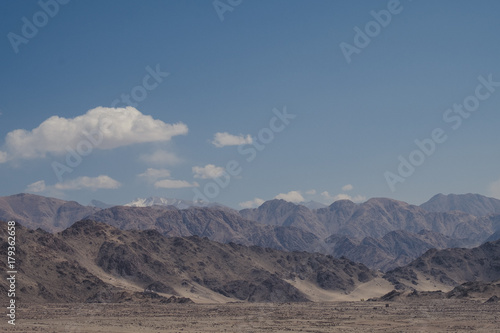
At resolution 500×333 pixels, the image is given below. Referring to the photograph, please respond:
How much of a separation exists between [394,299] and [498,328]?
6688 cm

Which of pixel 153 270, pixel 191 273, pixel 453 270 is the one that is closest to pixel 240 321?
pixel 153 270

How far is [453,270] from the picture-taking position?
628ft

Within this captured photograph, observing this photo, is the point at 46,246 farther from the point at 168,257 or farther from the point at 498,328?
the point at 498,328

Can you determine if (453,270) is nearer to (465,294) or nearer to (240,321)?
(465,294)

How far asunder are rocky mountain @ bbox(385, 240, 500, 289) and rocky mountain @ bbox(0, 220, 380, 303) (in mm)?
13628

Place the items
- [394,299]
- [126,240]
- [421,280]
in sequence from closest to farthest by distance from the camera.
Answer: [394,299] < [126,240] < [421,280]

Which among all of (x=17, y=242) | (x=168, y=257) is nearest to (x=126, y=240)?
(x=168, y=257)

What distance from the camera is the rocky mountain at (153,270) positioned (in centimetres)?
12412

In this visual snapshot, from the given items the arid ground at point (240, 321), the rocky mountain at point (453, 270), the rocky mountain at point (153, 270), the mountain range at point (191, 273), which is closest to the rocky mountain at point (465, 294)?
the mountain range at point (191, 273)

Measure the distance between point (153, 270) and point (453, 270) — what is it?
111301 millimetres

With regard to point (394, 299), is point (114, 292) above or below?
above

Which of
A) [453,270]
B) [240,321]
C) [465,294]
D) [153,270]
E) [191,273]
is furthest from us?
[453,270]

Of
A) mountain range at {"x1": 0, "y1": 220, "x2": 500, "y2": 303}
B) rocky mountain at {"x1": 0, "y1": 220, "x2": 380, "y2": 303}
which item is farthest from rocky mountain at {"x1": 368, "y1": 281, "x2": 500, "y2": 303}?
rocky mountain at {"x1": 0, "y1": 220, "x2": 380, "y2": 303}

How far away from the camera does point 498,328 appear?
64438 mm
